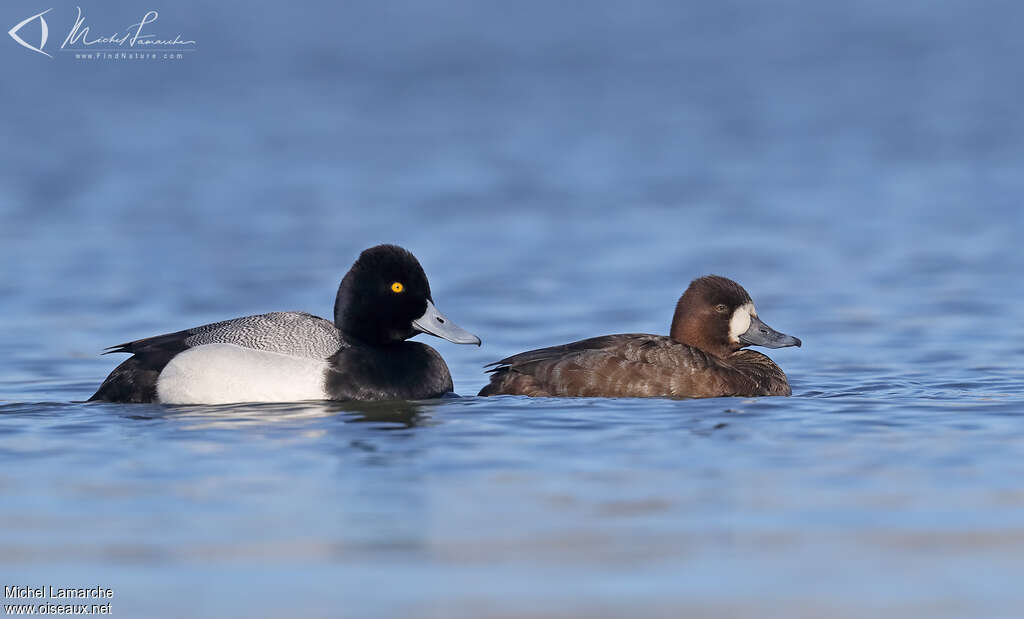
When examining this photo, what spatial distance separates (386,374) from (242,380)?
712 millimetres

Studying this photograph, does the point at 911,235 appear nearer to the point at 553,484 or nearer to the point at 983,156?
the point at 983,156

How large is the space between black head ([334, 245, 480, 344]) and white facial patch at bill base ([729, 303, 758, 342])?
1.50m

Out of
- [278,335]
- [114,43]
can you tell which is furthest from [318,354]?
A: [114,43]

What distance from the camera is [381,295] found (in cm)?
814

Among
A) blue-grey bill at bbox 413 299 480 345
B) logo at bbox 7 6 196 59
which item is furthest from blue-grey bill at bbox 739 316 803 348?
logo at bbox 7 6 196 59

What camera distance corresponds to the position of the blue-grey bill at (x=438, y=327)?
8281 millimetres

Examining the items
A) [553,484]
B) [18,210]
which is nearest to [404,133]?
[18,210]

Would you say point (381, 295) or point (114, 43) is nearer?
point (381, 295)

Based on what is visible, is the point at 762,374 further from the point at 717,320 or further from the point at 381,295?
the point at 381,295

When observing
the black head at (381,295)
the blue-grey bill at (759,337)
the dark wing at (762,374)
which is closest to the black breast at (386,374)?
the black head at (381,295)

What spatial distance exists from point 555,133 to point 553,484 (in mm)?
16603

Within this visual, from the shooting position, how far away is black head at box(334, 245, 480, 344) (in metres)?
8.12

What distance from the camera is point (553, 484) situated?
5.89m

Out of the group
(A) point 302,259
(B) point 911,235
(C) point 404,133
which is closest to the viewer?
(A) point 302,259
